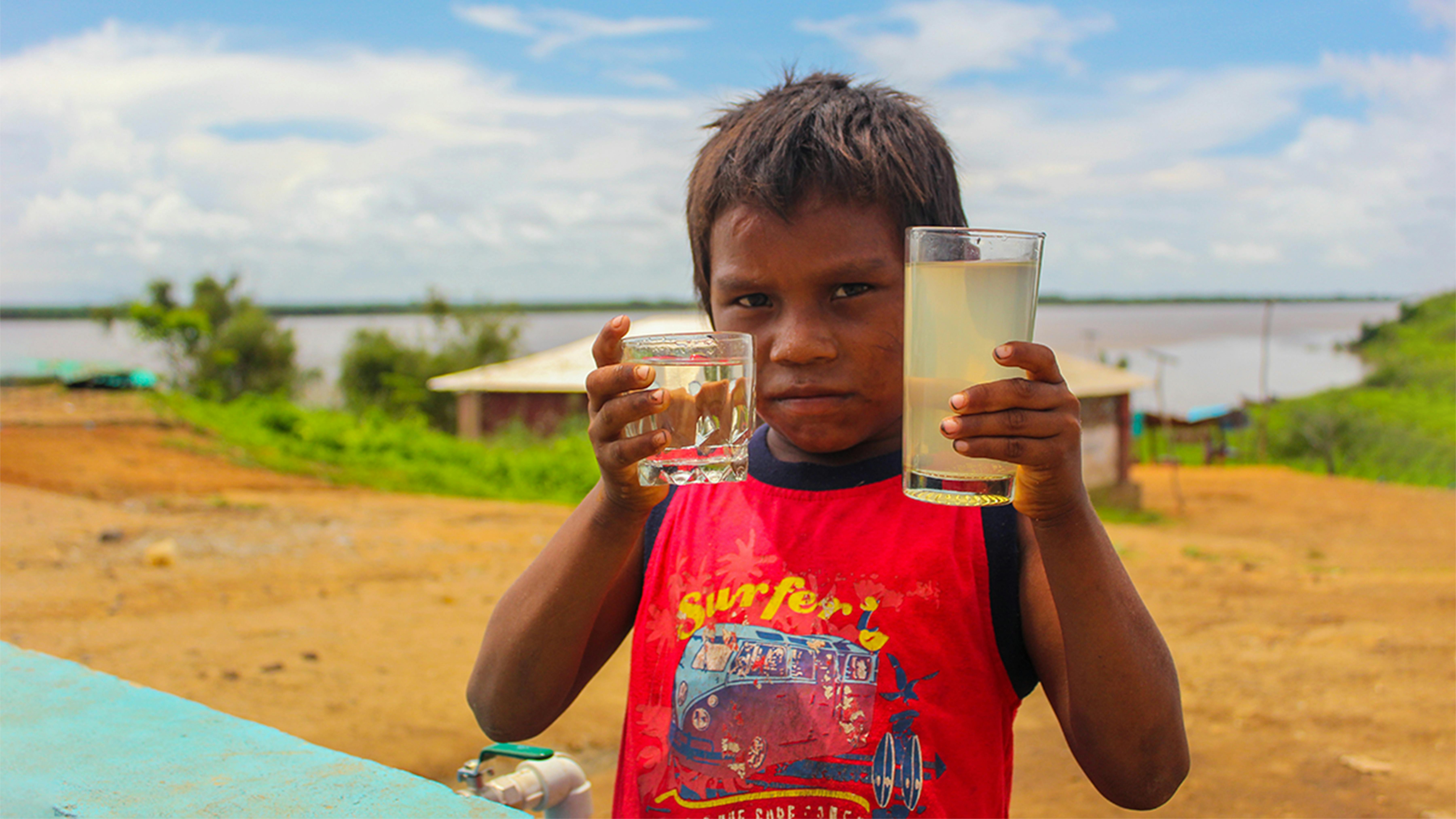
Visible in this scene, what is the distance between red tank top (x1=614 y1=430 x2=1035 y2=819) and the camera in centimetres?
154

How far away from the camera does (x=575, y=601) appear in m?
1.59

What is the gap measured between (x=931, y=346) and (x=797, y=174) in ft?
1.65

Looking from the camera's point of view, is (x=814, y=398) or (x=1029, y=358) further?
(x=814, y=398)

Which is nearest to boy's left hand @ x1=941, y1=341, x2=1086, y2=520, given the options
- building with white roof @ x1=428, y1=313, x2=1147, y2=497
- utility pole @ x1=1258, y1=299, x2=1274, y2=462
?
building with white roof @ x1=428, y1=313, x2=1147, y2=497

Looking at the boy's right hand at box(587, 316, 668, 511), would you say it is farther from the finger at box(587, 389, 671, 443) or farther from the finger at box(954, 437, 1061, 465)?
the finger at box(954, 437, 1061, 465)

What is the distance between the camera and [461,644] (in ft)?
23.4

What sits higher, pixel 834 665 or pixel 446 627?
pixel 834 665

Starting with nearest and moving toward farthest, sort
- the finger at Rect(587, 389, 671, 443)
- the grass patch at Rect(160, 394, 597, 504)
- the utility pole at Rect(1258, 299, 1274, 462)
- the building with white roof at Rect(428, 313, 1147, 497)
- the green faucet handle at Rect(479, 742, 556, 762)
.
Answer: the finger at Rect(587, 389, 671, 443) < the green faucet handle at Rect(479, 742, 556, 762) < the grass patch at Rect(160, 394, 597, 504) < the building with white roof at Rect(428, 313, 1147, 497) < the utility pole at Rect(1258, 299, 1274, 462)

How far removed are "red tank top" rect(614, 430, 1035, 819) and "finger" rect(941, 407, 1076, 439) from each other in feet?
1.52

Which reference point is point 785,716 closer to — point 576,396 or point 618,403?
point 618,403

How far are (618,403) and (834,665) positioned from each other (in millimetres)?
582

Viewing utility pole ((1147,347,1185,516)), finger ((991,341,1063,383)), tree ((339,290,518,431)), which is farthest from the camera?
tree ((339,290,518,431))

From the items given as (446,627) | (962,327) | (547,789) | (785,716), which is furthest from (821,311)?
(446,627)

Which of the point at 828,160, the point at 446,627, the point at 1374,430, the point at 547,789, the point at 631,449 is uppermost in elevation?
the point at 828,160
